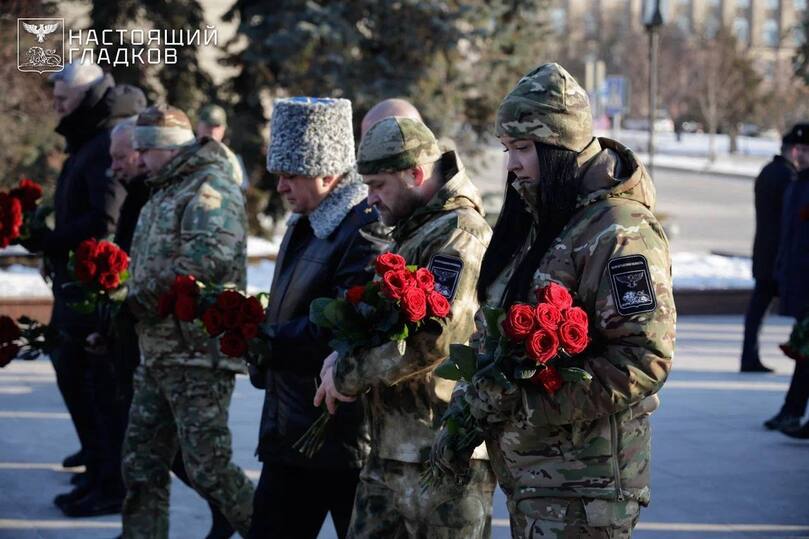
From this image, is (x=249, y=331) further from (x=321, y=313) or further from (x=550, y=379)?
(x=550, y=379)

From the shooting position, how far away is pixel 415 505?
13.5 feet

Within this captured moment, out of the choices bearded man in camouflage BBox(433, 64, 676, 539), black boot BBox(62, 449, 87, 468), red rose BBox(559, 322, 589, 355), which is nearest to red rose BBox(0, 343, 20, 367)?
black boot BBox(62, 449, 87, 468)

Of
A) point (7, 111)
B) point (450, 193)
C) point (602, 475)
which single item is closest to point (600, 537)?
point (602, 475)

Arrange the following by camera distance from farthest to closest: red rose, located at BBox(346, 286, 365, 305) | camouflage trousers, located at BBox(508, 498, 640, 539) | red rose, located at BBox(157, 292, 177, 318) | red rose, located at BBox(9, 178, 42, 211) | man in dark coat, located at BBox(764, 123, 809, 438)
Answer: man in dark coat, located at BBox(764, 123, 809, 438), red rose, located at BBox(9, 178, 42, 211), red rose, located at BBox(157, 292, 177, 318), red rose, located at BBox(346, 286, 365, 305), camouflage trousers, located at BBox(508, 498, 640, 539)

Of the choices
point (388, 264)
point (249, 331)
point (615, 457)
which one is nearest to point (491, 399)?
point (615, 457)

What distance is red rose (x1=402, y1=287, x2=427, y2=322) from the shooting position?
3740 mm

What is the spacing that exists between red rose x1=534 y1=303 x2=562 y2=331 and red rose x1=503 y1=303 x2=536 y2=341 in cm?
2

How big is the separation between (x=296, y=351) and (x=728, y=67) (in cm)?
4652

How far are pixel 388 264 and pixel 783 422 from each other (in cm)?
583

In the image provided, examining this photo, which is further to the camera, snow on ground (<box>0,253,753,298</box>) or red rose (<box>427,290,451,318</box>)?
snow on ground (<box>0,253,753,298</box>)

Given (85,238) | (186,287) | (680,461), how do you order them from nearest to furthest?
(186,287)
(85,238)
(680,461)

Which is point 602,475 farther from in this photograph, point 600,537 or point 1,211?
point 1,211

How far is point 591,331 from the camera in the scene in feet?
11.1

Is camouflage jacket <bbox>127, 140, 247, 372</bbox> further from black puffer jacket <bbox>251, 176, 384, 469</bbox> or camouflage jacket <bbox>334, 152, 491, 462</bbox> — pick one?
camouflage jacket <bbox>334, 152, 491, 462</bbox>
